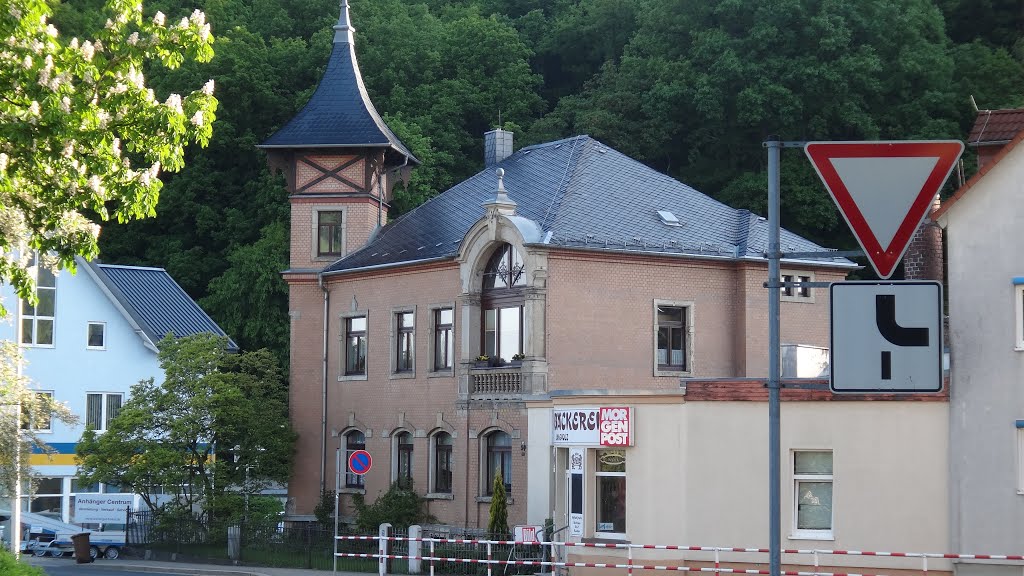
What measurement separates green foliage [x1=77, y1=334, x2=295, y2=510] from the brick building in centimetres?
200

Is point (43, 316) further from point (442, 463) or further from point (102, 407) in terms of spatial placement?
point (442, 463)

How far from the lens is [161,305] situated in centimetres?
5578

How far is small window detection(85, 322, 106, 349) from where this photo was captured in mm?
53344

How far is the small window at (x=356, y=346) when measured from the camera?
43.2m

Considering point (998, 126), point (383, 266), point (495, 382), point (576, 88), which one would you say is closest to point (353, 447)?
point (383, 266)

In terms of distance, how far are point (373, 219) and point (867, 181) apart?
37.7m

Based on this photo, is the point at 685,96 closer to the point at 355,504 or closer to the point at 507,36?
the point at 507,36

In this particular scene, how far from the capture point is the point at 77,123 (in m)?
13.9

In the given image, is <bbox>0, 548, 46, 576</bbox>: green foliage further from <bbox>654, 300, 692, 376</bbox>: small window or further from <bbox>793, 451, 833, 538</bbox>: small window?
<bbox>654, 300, 692, 376</bbox>: small window

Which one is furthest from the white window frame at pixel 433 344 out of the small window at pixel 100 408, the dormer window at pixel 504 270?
the small window at pixel 100 408

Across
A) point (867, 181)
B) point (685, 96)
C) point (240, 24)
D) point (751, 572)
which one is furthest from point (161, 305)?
point (867, 181)

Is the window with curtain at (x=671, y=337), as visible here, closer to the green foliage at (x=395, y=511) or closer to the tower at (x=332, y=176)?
the green foliage at (x=395, y=511)

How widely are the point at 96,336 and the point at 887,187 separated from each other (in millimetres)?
48895

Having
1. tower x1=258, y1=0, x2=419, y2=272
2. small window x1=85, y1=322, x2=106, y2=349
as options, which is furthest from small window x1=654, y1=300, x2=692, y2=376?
small window x1=85, y1=322, x2=106, y2=349
